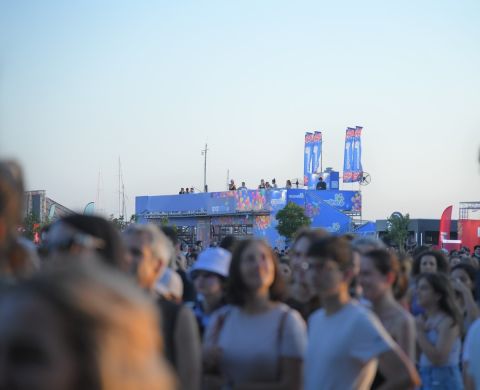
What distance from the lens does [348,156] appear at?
76.6 meters

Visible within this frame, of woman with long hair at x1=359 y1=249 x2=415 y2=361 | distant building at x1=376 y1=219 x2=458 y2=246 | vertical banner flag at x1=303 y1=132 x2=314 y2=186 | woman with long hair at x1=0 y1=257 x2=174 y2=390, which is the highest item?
vertical banner flag at x1=303 y1=132 x2=314 y2=186

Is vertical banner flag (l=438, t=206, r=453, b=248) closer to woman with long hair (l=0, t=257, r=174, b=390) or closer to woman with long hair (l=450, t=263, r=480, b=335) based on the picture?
woman with long hair (l=450, t=263, r=480, b=335)

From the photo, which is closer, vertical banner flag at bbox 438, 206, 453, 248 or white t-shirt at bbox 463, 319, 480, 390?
white t-shirt at bbox 463, 319, 480, 390

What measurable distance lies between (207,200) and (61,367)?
63808mm

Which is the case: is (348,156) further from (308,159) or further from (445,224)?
(445,224)

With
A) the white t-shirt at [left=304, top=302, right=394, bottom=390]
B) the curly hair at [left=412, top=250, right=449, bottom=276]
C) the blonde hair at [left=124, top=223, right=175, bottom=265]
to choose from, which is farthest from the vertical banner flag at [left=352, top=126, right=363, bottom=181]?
the blonde hair at [left=124, top=223, right=175, bottom=265]

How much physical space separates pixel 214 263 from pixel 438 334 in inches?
86.6

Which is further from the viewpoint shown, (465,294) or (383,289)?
(465,294)

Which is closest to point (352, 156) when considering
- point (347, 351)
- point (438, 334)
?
point (438, 334)

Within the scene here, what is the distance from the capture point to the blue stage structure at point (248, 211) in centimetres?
6088

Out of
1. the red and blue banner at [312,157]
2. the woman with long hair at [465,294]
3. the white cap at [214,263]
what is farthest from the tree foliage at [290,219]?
the white cap at [214,263]

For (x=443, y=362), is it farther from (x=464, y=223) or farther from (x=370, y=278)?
(x=464, y=223)

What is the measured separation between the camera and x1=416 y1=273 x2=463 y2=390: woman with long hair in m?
7.11

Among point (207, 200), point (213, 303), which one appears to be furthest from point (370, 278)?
point (207, 200)
